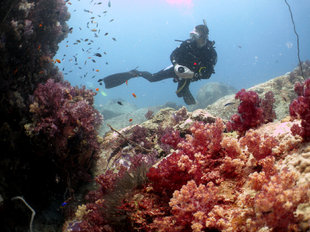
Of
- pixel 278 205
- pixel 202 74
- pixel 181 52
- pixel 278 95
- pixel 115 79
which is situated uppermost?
pixel 115 79

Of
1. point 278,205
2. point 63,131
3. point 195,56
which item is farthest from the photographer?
point 195,56

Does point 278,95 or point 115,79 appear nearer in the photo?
point 278,95

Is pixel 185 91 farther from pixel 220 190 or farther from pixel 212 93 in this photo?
pixel 212 93

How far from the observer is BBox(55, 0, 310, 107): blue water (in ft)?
446

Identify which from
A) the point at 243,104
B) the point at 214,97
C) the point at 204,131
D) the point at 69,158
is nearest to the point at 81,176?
the point at 69,158

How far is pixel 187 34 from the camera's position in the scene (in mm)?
176250

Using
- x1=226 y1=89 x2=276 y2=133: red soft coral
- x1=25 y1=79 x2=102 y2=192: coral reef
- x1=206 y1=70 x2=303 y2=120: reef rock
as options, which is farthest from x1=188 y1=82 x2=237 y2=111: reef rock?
x1=25 y1=79 x2=102 y2=192: coral reef

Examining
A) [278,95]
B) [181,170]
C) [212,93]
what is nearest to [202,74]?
[278,95]

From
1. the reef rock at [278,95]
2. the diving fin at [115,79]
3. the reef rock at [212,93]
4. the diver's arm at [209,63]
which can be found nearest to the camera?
the reef rock at [278,95]

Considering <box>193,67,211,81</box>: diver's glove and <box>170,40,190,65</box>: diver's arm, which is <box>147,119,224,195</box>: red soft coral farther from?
<box>170,40,190,65</box>: diver's arm

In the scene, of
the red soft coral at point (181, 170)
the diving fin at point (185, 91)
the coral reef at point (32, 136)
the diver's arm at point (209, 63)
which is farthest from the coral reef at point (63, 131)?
the diver's arm at point (209, 63)

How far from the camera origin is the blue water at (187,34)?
13600 cm

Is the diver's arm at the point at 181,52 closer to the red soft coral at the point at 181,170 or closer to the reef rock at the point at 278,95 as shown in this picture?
the reef rock at the point at 278,95

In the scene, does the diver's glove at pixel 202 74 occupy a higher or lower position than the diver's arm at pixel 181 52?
lower
